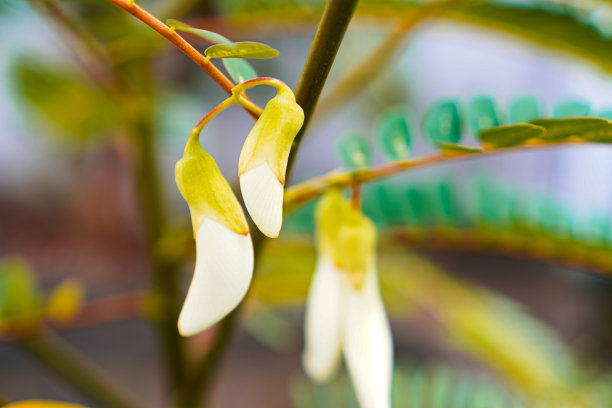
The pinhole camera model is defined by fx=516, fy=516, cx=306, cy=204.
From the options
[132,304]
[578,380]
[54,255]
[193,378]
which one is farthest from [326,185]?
[54,255]

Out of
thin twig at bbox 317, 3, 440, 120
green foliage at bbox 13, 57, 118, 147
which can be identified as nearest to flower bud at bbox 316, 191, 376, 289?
thin twig at bbox 317, 3, 440, 120

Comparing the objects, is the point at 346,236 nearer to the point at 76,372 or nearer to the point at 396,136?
the point at 396,136

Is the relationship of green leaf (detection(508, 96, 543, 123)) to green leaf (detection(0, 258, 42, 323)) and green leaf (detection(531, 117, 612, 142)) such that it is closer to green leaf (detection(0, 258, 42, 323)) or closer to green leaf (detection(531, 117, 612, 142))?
green leaf (detection(531, 117, 612, 142))

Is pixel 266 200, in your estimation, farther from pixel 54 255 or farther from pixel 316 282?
pixel 54 255

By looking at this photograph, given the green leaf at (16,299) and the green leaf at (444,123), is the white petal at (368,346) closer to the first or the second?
the green leaf at (444,123)

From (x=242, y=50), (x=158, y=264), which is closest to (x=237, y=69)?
(x=242, y=50)
